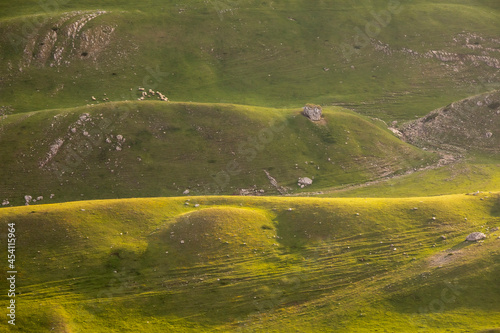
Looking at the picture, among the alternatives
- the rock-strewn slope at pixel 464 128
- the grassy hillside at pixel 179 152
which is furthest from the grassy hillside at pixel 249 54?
the grassy hillside at pixel 179 152

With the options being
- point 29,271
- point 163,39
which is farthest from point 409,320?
point 163,39

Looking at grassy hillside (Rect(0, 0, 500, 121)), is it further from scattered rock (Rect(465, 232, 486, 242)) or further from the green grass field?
scattered rock (Rect(465, 232, 486, 242))

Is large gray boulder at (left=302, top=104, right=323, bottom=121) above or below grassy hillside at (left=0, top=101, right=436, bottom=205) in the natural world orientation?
above

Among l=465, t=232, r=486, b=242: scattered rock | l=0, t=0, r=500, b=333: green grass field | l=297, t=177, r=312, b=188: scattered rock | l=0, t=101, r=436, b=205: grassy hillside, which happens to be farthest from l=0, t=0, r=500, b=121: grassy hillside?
l=465, t=232, r=486, b=242: scattered rock

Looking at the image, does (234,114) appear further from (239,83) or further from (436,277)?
(436,277)

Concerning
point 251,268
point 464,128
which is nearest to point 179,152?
point 251,268

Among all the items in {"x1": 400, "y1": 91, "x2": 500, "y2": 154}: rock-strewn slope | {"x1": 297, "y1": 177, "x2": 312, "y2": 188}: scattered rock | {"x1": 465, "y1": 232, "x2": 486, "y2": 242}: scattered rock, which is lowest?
{"x1": 297, "y1": 177, "x2": 312, "y2": 188}: scattered rock

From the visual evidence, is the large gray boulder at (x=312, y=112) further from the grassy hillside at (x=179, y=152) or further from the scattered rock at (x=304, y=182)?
the scattered rock at (x=304, y=182)
